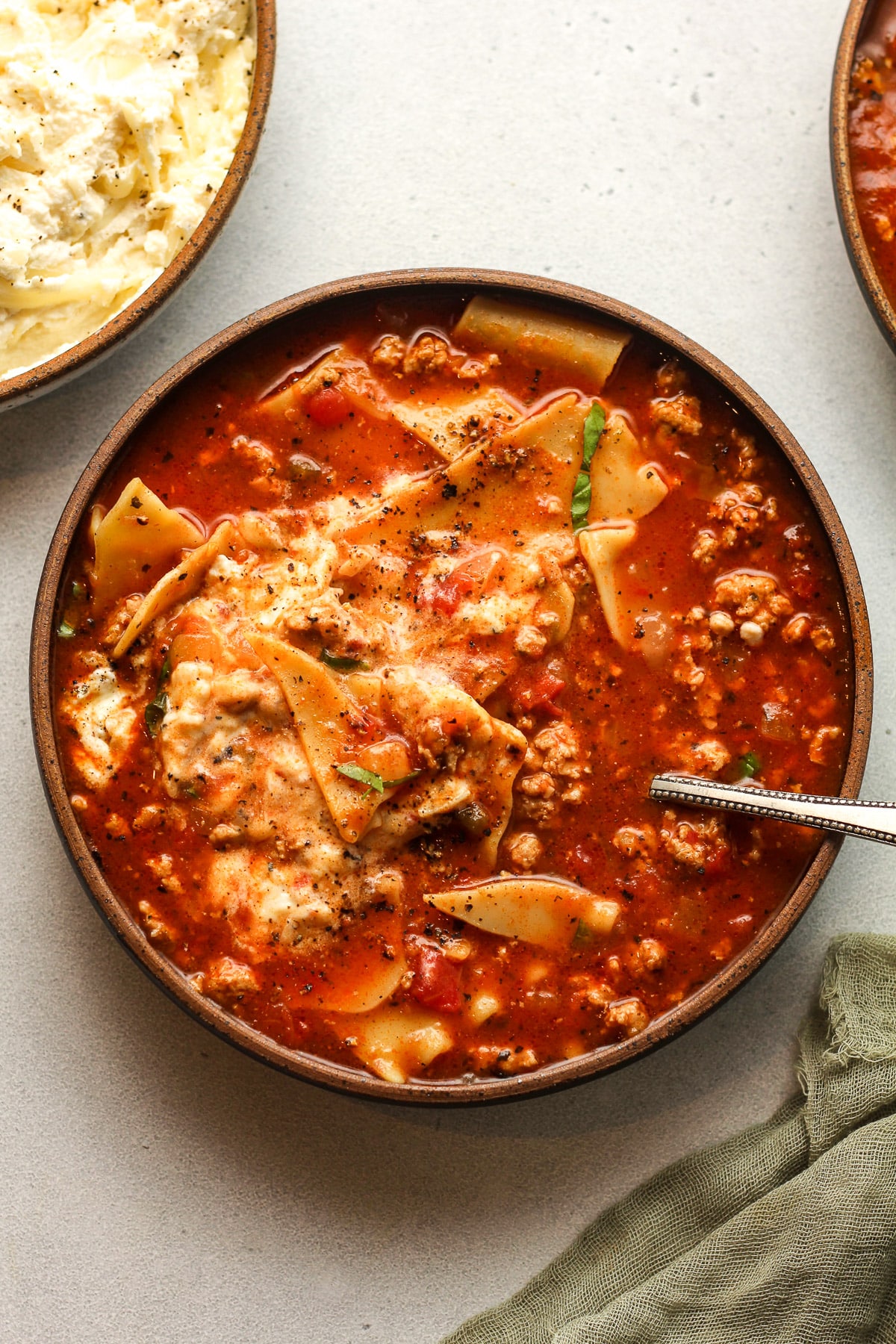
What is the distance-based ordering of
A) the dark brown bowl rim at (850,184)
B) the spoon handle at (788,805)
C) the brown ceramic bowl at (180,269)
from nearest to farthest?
the spoon handle at (788,805)
the brown ceramic bowl at (180,269)
the dark brown bowl rim at (850,184)

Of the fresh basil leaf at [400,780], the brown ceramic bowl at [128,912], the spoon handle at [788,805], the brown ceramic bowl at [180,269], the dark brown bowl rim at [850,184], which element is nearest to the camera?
the spoon handle at [788,805]

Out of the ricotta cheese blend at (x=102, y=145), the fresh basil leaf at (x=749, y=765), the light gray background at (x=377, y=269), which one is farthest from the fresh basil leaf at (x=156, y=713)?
the fresh basil leaf at (x=749, y=765)

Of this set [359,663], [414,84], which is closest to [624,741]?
[359,663]

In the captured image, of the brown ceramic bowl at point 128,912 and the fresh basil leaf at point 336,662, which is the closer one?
the brown ceramic bowl at point 128,912

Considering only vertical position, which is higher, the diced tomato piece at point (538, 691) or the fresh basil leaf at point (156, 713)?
the diced tomato piece at point (538, 691)

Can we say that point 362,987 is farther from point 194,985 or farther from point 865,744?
point 865,744

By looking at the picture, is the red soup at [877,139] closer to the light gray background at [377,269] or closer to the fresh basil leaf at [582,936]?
the light gray background at [377,269]
